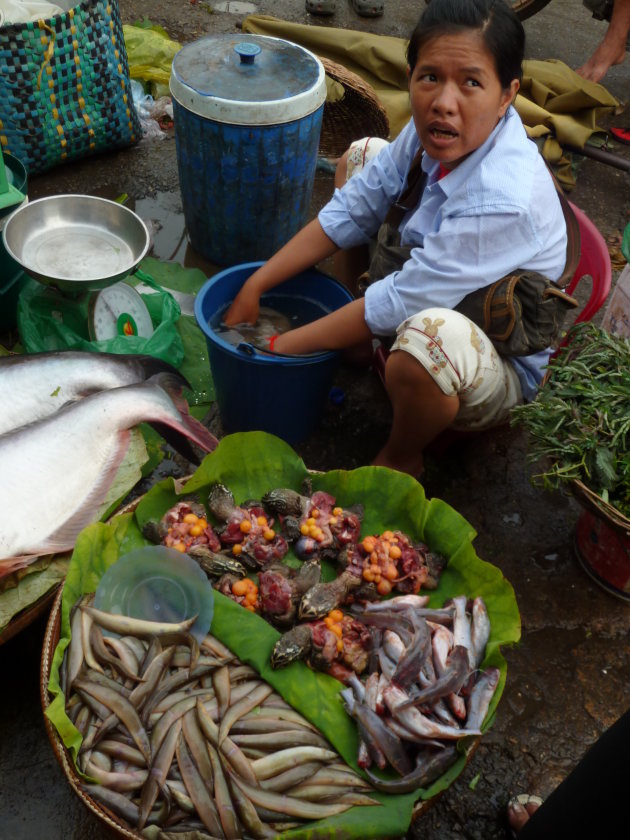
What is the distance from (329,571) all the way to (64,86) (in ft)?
10.1

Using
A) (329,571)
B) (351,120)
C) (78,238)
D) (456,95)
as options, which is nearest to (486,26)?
(456,95)

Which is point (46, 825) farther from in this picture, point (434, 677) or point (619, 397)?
point (619, 397)

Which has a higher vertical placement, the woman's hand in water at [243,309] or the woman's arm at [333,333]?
the woman's arm at [333,333]

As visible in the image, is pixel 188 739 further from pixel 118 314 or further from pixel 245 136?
pixel 245 136

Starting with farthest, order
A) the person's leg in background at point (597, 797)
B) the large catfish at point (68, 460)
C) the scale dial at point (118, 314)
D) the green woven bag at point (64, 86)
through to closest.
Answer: the green woven bag at point (64, 86) < the scale dial at point (118, 314) < the large catfish at point (68, 460) < the person's leg in background at point (597, 797)

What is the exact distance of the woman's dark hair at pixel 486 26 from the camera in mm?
2146

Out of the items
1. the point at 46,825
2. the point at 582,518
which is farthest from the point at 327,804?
the point at 582,518

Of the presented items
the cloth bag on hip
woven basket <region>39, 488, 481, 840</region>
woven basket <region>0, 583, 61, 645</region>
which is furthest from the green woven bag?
woven basket <region>39, 488, 481, 840</region>

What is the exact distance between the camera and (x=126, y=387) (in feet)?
8.21

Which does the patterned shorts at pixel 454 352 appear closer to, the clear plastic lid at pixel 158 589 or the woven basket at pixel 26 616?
the clear plastic lid at pixel 158 589

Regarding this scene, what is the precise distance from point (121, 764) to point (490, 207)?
1.92 meters

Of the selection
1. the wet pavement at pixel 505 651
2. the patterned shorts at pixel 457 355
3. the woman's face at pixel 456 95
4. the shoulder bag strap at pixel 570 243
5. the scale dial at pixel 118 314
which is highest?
the woman's face at pixel 456 95

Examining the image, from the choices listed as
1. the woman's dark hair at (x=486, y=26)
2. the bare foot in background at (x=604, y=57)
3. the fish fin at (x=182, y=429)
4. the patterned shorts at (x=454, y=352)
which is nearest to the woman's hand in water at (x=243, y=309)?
the fish fin at (x=182, y=429)

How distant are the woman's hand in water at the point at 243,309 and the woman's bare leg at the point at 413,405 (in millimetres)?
666
